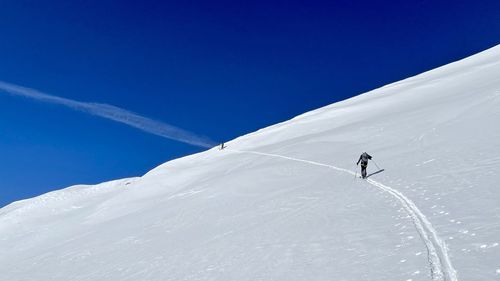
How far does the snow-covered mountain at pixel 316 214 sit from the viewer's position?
10.5m

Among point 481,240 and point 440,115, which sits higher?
point 440,115

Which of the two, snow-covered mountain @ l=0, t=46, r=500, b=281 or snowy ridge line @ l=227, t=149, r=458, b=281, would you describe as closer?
snowy ridge line @ l=227, t=149, r=458, b=281

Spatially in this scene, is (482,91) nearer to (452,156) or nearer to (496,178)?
(452,156)

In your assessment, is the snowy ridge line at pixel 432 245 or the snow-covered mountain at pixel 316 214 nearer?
the snowy ridge line at pixel 432 245

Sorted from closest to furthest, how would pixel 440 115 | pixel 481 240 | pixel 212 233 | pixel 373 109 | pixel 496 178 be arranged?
pixel 481 240
pixel 496 178
pixel 212 233
pixel 440 115
pixel 373 109

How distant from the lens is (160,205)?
28.1 m

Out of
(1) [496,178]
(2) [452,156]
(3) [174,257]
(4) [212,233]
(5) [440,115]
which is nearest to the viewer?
(1) [496,178]

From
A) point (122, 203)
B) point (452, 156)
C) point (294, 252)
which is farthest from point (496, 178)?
point (122, 203)

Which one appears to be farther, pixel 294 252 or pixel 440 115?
pixel 440 115

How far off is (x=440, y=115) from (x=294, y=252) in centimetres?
1927

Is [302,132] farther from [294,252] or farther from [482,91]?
[294,252]

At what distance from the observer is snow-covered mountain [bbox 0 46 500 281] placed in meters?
10.5

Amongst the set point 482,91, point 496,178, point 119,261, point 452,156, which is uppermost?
point 482,91

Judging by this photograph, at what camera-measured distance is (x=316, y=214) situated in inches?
613
